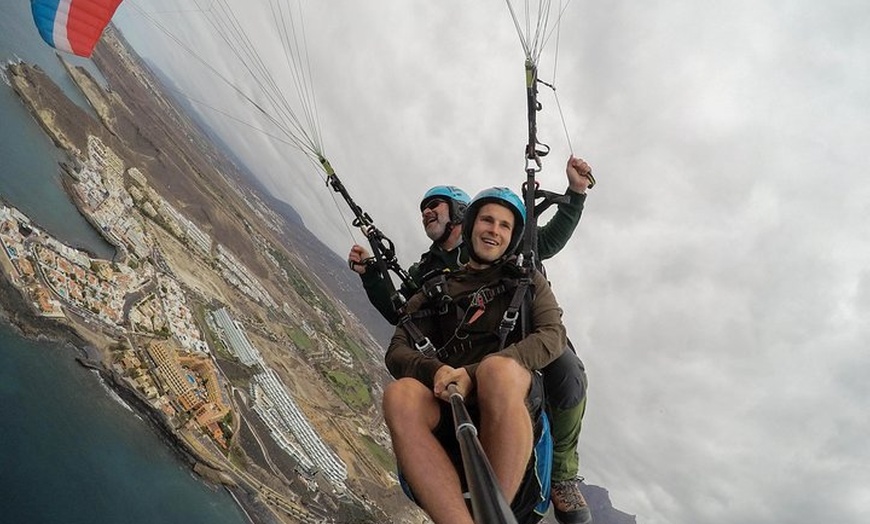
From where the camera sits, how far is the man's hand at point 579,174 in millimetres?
3809

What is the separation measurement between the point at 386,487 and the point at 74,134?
32.7 metres

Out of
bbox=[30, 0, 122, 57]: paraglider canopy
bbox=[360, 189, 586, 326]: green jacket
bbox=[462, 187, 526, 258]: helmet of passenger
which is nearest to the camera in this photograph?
bbox=[462, 187, 526, 258]: helmet of passenger

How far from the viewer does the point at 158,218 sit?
32469 mm

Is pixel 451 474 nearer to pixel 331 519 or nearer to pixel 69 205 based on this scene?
pixel 69 205

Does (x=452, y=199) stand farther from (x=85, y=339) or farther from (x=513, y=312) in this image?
(x=85, y=339)

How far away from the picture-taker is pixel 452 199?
4.45 metres

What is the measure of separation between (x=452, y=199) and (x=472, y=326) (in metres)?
1.96

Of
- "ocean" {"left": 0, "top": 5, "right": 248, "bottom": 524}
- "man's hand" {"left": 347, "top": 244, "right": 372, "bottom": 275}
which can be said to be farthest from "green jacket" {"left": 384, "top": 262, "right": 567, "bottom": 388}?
"ocean" {"left": 0, "top": 5, "right": 248, "bottom": 524}

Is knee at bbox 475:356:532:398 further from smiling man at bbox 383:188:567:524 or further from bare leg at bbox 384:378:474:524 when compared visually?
bare leg at bbox 384:378:474:524

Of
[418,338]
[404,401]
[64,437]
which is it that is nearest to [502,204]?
[418,338]

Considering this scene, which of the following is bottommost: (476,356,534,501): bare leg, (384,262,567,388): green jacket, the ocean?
the ocean

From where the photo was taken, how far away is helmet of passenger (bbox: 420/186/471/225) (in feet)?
14.3

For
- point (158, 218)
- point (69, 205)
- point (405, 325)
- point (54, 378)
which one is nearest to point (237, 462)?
point (54, 378)

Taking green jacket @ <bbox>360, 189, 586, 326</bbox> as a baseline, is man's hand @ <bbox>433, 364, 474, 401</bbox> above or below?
below
